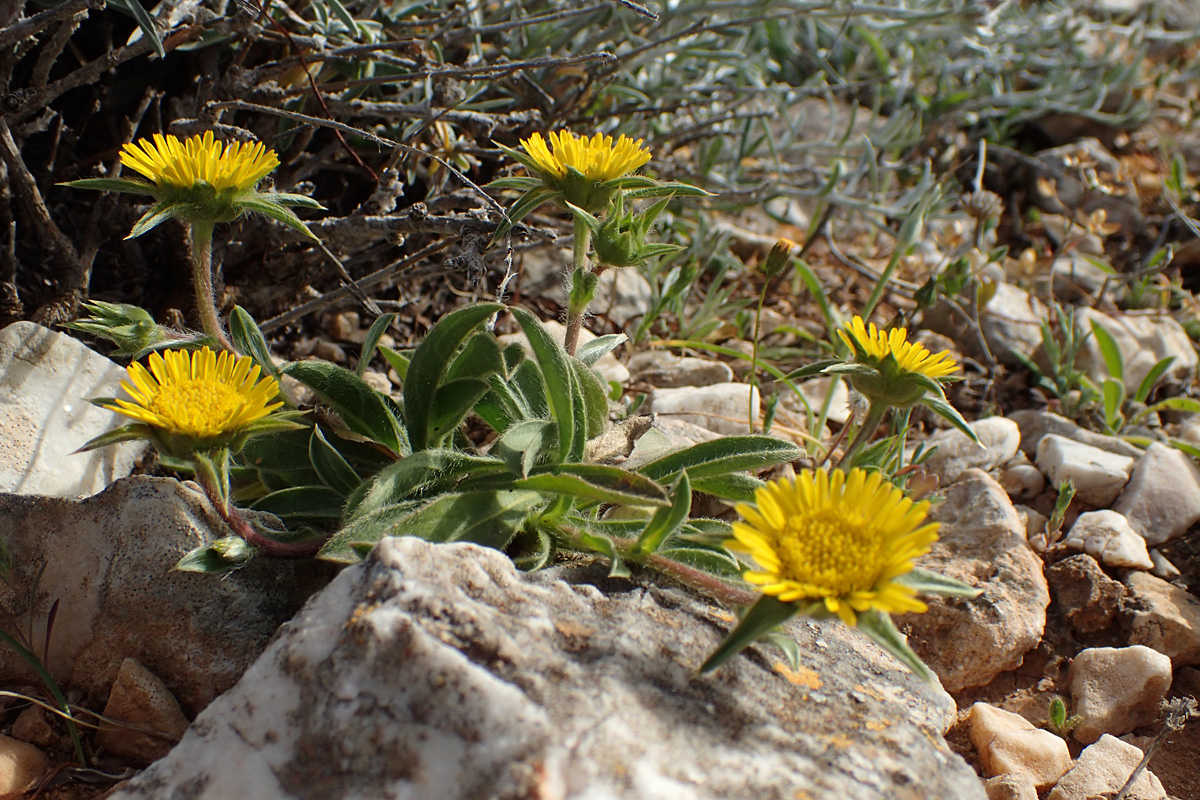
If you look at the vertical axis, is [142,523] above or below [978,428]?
above

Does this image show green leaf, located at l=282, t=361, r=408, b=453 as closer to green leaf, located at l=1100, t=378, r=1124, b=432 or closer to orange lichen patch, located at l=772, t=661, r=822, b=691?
orange lichen patch, located at l=772, t=661, r=822, b=691

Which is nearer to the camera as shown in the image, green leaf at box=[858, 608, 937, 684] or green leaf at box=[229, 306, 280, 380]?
green leaf at box=[858, 608, 937, 684]

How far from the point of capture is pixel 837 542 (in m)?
1.57

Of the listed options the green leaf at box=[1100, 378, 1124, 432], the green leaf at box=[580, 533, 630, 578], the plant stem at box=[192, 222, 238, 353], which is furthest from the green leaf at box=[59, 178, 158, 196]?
the green leaf at box=[1100, 378, 1124, 432]

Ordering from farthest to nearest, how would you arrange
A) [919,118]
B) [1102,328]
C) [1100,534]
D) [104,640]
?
[919,118] → [1102,328] → [1100,534] → [104,640]

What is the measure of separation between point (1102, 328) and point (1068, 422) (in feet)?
1.64

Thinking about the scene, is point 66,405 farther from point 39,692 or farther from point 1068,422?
point 1068,422

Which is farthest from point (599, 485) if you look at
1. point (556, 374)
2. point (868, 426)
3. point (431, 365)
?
point (868, 426)

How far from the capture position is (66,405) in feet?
7.63

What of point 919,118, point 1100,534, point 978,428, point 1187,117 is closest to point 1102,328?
point 978,428

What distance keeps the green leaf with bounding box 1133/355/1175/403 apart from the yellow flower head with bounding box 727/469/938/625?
2.29 meters

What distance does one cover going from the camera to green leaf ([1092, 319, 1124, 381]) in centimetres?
346

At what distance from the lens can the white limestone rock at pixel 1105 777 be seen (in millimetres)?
1967

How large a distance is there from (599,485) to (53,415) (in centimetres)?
138
